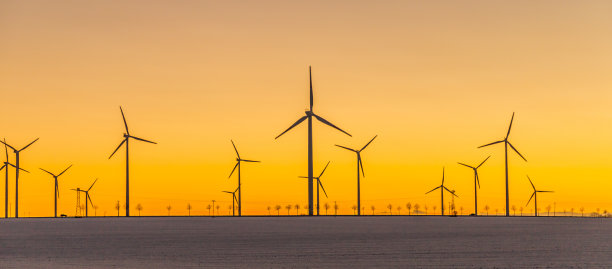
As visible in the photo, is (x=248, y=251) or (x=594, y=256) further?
(x=248, y=251)

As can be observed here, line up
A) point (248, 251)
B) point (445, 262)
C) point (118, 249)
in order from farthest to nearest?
point (118, 249)
point (248, 251)
point (445, 262)

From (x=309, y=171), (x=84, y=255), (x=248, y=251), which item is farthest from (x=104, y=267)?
(x=309, y=171)

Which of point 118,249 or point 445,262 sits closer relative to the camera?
point 445,262

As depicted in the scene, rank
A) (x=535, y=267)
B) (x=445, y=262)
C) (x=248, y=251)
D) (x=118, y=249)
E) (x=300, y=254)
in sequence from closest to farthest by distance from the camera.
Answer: (x=535, y=267) → (x=445, y=262) → (x=300, y=254) → (x=248, y=251) → (x=118, y=249)

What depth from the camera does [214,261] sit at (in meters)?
60.8

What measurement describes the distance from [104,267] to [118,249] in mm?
22866

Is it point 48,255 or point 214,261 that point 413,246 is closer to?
point 214,261

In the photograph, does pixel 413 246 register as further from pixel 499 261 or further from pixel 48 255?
pixel 48 255

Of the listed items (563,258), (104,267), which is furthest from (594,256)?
(104,267)

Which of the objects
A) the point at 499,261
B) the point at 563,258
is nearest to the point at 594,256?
the point at 563,258

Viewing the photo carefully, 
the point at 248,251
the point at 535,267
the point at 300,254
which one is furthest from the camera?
the point at 248,251

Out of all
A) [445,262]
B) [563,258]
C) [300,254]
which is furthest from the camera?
[300,254]

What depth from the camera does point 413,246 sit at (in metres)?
80.4

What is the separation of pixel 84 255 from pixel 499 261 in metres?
30.8
